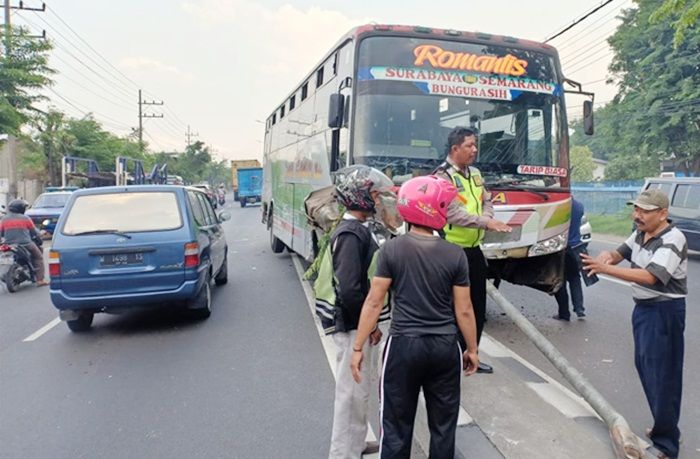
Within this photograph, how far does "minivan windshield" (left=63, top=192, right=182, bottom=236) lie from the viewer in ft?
20.6

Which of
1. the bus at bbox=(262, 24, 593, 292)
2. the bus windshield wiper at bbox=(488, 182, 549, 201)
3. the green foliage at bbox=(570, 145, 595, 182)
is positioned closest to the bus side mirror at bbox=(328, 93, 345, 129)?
the bus at bbox=(262, 24, 593, 292)

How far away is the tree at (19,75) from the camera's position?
1741 centimetres

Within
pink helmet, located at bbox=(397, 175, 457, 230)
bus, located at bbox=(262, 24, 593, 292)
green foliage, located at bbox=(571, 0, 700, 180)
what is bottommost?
pink helmet, located at bbox=(397, 175, 457, 230)

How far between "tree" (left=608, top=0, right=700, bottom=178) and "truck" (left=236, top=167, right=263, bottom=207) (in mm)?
24913

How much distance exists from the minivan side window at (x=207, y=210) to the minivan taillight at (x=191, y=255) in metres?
1.73

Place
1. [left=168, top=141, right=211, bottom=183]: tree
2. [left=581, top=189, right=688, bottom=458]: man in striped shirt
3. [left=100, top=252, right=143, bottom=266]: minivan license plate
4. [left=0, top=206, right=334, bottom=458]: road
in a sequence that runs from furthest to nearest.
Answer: [left=168, top=141, right=211, bottom=183]: tree
[left=100, top=252, right=143, bottom=266]: minivan license plate
[left=0, top=206, right=334, bottom=458]: road
[left=581, top=189, right=688, bottom=458]: man in striped shirt

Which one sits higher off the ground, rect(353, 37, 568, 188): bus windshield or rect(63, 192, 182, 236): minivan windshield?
rect(353, 37, 568, 188): bus windshield

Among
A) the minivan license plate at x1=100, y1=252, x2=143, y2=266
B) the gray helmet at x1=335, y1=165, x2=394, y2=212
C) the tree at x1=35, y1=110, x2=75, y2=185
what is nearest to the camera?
the gray helmet at x1=335, y1=165, x2=394, y2=212

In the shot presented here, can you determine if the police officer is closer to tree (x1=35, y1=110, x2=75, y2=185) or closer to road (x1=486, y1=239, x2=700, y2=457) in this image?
road (x1=486, y1=239, x2=700, y2=457)

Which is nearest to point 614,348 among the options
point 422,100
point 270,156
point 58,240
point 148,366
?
point 422,100

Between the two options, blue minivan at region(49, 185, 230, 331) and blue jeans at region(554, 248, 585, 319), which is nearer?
blue minivan at region(49, 185, 230, 331)

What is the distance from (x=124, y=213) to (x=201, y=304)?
1.47 m

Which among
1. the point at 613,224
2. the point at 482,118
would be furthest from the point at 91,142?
the point at 482,118

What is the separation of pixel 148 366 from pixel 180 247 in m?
1.54
